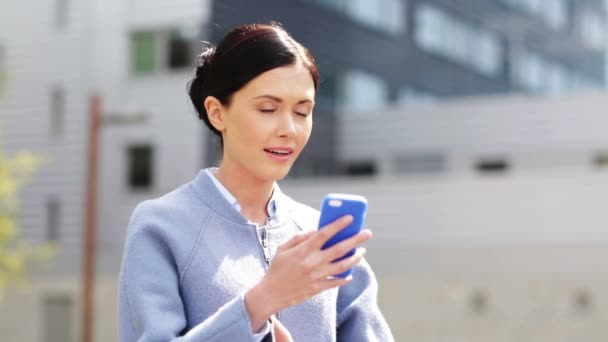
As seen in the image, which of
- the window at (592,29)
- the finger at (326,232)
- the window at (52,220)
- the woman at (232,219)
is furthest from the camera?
the window at (592,29)

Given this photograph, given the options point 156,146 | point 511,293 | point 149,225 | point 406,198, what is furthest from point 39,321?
point 149,225

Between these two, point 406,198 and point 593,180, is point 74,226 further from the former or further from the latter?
point 593,180

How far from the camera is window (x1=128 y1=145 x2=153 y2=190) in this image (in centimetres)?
2856

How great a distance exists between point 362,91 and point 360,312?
1114 inches

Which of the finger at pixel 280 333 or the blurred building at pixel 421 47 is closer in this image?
the finger at pixel 280 333

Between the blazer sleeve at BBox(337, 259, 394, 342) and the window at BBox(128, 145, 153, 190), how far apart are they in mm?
25738

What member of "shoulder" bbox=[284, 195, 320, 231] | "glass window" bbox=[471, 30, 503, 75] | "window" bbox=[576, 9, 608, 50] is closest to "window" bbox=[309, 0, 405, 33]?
"glass window" bbox=[471, 30, 503, 75]

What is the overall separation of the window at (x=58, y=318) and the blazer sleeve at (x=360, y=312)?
1021 inches

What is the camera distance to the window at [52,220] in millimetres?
29672

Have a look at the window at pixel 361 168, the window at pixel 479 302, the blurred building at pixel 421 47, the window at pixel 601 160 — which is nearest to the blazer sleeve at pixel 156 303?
the window at pixel 479 302

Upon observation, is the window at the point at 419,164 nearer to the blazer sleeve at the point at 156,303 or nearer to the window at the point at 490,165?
the window at the point at 490,165

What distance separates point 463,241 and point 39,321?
10.1m

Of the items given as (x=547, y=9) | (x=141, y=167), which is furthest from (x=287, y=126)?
(x=547, y=9)

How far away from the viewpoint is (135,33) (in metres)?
28.8
